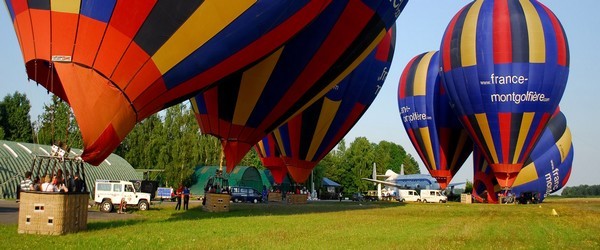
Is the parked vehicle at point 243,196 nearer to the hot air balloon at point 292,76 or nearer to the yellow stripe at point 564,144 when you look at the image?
the hot air balloon at point 292,76

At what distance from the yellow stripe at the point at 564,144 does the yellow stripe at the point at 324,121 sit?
2712cm

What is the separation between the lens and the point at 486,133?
3500 centimetres

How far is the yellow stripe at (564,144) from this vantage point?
1919 inches

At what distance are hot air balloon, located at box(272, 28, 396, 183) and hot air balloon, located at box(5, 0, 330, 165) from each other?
44.1 feet

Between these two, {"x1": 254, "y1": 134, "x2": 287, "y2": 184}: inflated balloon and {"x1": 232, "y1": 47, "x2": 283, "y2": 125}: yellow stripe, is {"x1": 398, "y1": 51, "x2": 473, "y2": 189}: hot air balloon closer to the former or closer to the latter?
{"x1": 254, "y1": 134, "x2": 287, "y2": 184}: inflated balloon

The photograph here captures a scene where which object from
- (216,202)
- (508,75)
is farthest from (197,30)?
(508,75)

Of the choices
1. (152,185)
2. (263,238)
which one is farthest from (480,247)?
(152,185)

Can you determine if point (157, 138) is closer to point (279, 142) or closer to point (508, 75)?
point (279, 142)

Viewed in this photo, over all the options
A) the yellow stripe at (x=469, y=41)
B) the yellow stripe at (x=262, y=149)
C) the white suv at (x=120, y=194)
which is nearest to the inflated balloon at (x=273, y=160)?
the yellow stripe at (x=262, y=149)

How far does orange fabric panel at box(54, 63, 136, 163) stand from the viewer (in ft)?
44.1

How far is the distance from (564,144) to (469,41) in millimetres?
20120

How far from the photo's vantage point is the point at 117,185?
26.0 metres

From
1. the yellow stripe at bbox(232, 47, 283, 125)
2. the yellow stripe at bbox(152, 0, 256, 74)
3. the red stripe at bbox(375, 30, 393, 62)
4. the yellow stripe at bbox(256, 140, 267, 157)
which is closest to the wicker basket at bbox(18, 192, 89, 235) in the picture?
the yellow stripe at bbox(152, 0, 256, 74)

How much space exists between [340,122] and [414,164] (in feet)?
352
